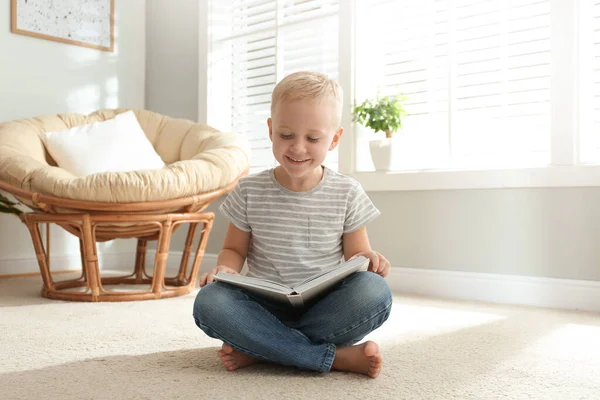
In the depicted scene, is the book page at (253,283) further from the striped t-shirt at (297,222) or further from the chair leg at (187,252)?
the chair leg at (187,252)

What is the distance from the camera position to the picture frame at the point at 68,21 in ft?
10.8

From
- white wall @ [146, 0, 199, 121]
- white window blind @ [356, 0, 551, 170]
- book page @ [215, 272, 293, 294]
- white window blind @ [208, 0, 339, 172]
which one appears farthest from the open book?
white wall @ [146, 0, 199, 121]

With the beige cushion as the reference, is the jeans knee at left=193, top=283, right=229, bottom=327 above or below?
below

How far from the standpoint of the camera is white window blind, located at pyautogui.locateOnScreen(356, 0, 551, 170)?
2.44m

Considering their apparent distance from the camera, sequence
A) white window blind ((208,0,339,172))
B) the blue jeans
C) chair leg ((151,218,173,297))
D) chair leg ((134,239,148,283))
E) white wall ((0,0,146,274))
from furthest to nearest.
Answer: white wall ((0,0,146,274)) → white window blind ((208,0,339,172)) → chair leg ((134,239,148,283)) → chair leg ((151,218,173,297)) → the blue jeans

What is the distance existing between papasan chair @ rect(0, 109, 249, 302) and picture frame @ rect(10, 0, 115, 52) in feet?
2.82

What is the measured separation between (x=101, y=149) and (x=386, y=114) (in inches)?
48.5

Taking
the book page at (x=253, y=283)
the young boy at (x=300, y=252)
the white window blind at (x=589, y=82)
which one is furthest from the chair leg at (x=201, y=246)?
the white window blind at (x=589, y=82)

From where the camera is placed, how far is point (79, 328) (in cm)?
178

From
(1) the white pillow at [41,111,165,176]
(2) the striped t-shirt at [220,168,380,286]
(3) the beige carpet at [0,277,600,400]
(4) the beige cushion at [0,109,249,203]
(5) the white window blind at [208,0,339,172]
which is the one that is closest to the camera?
(3) the beige carpet at [0,277,600,400]

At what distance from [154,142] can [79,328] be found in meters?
1.42

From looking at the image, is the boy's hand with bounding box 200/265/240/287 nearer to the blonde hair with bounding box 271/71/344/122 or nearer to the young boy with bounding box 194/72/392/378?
the young boy with bounding box 194/72/392/378

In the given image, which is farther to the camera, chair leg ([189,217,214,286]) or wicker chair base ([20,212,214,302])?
chair leg ([189,217,214,286])

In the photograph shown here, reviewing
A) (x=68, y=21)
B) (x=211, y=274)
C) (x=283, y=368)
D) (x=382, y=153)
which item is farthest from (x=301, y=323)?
(x=68, y=21)
